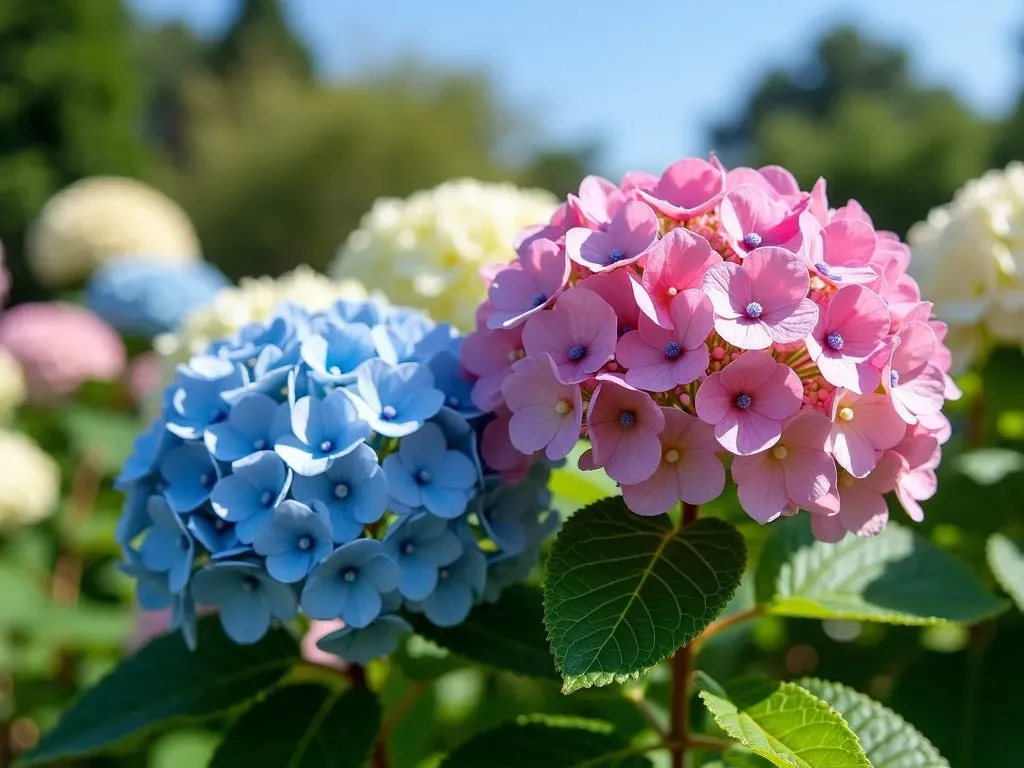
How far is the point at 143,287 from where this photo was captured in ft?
8.09

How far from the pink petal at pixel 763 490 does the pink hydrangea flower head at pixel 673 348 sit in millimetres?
85

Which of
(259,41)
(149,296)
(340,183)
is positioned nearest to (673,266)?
(149,296)

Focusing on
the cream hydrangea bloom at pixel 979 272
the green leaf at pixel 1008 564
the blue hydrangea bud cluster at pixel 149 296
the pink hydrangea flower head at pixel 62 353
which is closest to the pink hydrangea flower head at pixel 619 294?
the green leaf at pixel 1008 564

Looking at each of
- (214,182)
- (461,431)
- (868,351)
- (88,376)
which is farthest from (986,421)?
(214,182)

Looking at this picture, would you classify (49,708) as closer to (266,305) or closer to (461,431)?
(266,305)

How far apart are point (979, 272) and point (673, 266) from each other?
828 mm

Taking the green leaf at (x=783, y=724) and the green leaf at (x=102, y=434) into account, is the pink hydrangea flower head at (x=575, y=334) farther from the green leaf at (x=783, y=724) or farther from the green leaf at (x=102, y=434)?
the green leaf at (x=102, y=434)

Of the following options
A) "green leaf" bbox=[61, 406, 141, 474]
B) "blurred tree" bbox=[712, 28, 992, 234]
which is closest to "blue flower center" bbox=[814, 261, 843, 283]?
"green leaf" bbox=[61, 406, 141, 474]

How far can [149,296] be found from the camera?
2451 millimetres

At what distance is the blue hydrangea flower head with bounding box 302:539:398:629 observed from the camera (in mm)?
751

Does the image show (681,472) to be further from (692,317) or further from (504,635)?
(504,635)

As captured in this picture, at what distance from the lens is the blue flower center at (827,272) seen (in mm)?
711

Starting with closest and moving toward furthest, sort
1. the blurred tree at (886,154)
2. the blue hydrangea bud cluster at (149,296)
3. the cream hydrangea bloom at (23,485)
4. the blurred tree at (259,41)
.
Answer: the cream hydrangea bloom at (23,485)
the blue hydrangea bud cluster at (149,296)
the blurred tree at (886,154)
the blurred tree at (259,41)

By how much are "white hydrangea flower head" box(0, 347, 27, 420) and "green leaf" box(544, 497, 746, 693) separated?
7.40 feet
